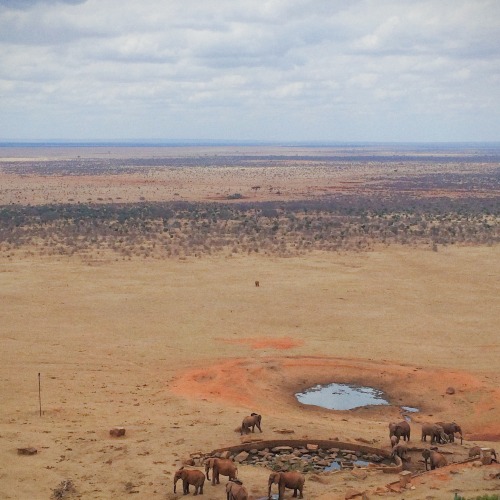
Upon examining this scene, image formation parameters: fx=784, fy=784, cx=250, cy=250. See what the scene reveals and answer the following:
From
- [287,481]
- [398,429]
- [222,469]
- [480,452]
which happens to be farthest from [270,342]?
[287,481]

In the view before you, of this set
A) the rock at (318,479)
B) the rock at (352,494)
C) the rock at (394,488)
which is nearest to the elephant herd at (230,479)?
the rock at (318,479)

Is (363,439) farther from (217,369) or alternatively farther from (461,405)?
(217,369)

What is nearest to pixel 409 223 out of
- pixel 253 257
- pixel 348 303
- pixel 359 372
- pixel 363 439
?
pixel 253 257

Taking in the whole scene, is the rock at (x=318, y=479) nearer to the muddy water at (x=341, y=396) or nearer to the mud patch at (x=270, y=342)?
the muddy water at (x=341, y=396)

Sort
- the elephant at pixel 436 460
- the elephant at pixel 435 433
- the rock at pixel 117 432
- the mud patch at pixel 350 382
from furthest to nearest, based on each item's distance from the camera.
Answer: the mud patch at pixel 350 382 < the rock at pixel 117 432 < the elephant at pixel 435 433 < the elephant at pixel 436 460

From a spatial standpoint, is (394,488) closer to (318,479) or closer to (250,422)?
(318,479)

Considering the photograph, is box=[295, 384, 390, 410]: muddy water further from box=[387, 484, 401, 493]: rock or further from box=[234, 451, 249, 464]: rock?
box=[387, 484, 401, 493]: rock
